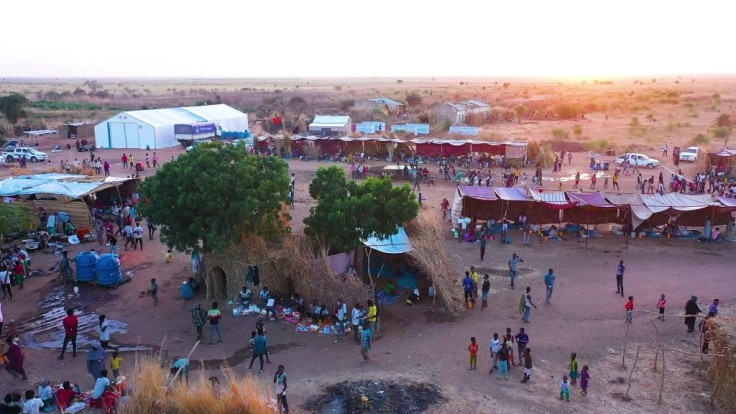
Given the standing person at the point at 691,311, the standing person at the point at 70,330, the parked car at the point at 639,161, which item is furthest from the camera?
the parked car at the point at 639,161

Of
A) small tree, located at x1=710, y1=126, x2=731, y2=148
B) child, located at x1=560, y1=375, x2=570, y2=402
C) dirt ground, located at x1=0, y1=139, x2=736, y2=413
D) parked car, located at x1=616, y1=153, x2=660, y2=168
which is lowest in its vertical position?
dirt ground, located at x1=0, y1=139, x2=736, y2=413

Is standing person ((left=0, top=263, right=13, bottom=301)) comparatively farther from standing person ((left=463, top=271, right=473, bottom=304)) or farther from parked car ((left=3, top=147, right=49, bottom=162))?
parked car ((left=3, top=147, right=49, bottom=162))

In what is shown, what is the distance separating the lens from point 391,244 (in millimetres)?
16562

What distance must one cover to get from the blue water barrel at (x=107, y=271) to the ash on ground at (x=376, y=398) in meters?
8.93

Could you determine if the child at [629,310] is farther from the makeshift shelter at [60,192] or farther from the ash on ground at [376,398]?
the makeshift shelter at [60,192]

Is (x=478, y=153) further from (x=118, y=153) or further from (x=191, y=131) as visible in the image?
(x=118, y=153)

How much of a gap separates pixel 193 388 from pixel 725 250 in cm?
1962

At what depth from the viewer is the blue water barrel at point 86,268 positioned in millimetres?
17406

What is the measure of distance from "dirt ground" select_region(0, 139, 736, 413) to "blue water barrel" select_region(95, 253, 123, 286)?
1.06 feet

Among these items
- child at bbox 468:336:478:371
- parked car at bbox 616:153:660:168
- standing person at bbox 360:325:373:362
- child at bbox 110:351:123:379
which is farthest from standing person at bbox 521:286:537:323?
parked car at bbox 616:153:660:168

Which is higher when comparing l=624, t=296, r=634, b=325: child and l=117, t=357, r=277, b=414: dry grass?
l=117, t=357, r=277, b=414: dry grass

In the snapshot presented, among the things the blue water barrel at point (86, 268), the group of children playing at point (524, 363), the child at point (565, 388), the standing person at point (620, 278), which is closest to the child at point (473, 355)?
the group of children playing at point (524, 363)

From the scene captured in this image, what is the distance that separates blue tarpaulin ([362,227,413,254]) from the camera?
16.2 meters

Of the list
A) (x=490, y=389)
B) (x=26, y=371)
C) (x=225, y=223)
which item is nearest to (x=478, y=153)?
(x=225, y=223)
